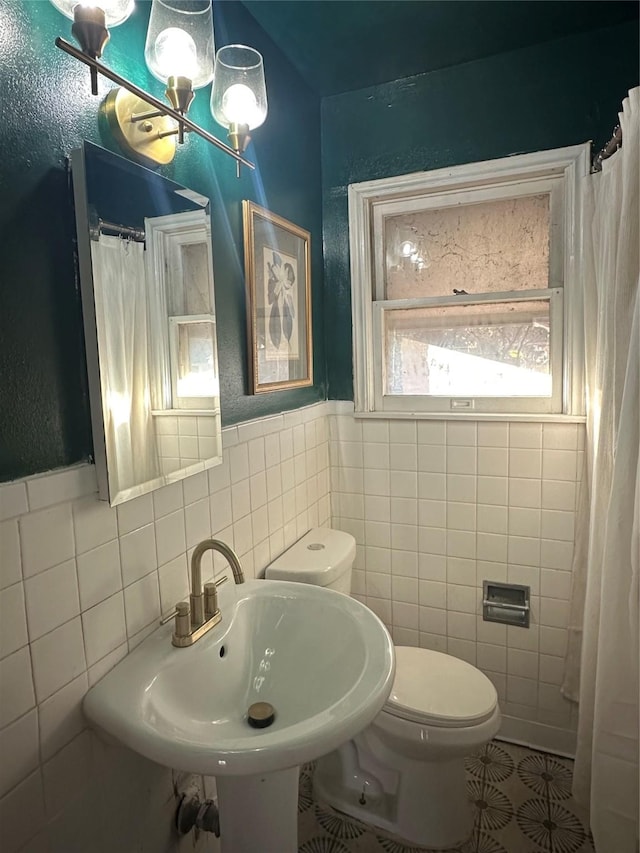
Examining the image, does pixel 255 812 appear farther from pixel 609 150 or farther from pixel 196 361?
pixel 609 150

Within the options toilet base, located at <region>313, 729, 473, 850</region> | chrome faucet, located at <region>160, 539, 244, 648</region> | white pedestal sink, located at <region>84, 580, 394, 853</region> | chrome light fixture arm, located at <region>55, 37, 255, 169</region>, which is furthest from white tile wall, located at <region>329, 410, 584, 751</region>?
chrome light fixture arm, located at <region>55, 37, 255, 169</region>

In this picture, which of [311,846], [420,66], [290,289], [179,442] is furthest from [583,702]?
[420,66]

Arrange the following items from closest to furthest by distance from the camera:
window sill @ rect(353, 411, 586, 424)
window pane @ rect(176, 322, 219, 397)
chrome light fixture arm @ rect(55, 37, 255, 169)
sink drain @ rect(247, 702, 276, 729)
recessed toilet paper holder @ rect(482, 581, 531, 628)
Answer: chrome light fixture arm @ rect(55, 37, 255, 169), sink drain @ rect(247, 702, 276, 729), window pane @ rect(176, 322, 219, 397), window sill @ rect(353, 411, 586, 424), recessed toilet paper holder @ rect(482, 581, 531, 628)

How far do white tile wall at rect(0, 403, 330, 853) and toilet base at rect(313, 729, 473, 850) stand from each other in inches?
19.6

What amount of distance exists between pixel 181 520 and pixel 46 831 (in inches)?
24.0

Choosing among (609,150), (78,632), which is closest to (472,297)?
(609,150)

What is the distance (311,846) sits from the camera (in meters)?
1.53

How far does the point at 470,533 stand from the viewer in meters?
→ 1.94

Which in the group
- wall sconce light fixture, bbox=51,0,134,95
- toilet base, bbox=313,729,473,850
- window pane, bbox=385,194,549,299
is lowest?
toilet base, bbox=313,729,473,850

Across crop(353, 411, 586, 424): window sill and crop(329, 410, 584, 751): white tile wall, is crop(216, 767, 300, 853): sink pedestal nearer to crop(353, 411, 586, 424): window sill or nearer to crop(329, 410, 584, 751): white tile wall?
crop(329, 410, 584, 751): white tile wall

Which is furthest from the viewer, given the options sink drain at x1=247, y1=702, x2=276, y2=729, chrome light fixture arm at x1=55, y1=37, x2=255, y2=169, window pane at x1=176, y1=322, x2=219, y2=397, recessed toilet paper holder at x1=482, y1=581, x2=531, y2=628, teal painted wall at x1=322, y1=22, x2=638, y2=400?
recessed toilet paper holder at x1=482, y1=581, x2=531, y2=628

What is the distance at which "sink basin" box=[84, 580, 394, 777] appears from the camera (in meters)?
0.84

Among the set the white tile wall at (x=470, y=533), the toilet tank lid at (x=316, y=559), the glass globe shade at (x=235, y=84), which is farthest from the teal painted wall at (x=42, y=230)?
the white tile wall at (x=470, y=533)

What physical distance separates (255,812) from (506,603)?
1227 millimetres
